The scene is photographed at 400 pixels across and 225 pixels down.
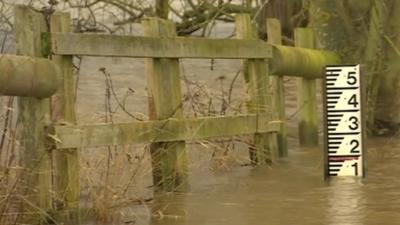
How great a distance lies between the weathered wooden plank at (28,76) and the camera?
640cm

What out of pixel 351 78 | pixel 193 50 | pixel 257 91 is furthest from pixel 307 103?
pixel 193 50

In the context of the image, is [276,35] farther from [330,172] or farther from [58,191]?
[58,191]

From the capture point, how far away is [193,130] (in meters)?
8.55

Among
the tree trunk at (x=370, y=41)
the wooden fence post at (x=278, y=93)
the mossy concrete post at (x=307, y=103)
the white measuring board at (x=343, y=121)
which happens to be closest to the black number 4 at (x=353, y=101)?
the white measuring board at (x=343, y=121)

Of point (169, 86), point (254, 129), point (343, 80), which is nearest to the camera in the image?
point (169, 86)

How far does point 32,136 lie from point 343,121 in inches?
122

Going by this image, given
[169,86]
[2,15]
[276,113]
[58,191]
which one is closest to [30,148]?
[58,191]

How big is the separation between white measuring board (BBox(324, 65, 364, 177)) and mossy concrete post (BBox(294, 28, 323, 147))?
2541 millimetres

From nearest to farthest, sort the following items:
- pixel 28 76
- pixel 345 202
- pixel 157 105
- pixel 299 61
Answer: pixel 28 76, pixel 345 202, pixel 157 105, pixel 299 61

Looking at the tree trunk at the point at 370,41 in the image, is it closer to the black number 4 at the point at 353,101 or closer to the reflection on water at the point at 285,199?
the reflection on water at the point at 285,199

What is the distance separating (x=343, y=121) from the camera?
891cm

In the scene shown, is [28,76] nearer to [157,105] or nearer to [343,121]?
[157,105]

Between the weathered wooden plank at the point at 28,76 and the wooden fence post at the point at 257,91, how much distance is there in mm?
3299

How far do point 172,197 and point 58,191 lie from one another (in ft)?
4.11
